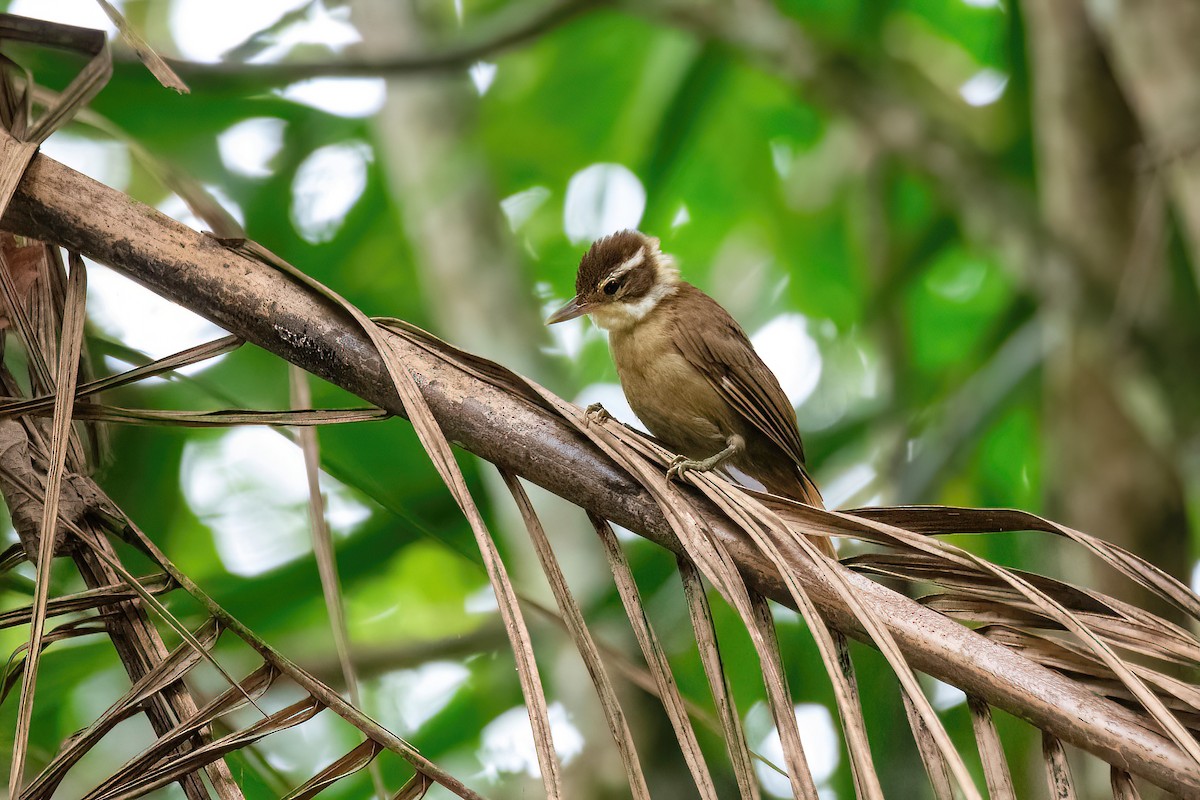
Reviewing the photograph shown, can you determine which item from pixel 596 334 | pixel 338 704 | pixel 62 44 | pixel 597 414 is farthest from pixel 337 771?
pixel 596 334

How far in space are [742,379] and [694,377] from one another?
0.49 ft

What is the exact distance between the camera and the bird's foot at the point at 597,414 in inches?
70.2

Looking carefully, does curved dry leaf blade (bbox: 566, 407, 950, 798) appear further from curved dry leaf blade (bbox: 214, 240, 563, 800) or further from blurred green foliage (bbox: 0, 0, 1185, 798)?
blurred green foliage (bbox: 0, 0, 1185, 798)

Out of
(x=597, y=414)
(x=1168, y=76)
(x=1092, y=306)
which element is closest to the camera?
(x=597, y=414)

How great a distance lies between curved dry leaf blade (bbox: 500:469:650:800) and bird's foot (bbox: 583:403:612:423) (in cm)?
18

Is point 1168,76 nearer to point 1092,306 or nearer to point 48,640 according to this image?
point 1092,306

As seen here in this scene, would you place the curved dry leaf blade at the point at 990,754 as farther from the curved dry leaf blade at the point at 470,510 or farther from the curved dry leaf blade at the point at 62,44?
the curved dry leaf blade at the point at 62,44

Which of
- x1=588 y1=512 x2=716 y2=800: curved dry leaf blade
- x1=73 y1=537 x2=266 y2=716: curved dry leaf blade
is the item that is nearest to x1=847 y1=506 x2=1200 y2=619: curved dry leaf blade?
x1=588 y1=512 x2=716 y2=800: curved dry leaf blade

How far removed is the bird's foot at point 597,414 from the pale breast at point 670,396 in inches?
23.9

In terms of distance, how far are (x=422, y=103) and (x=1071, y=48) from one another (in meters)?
3.11

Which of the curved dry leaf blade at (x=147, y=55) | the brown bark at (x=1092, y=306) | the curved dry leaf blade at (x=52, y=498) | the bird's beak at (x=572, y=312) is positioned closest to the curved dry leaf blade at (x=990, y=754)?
the curved dry leaf blade at (x=52, y=498)

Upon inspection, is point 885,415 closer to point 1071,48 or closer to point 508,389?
point 1071,48

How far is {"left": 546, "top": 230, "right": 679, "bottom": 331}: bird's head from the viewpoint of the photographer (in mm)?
3707

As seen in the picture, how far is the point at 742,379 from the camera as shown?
3406 millimetres
